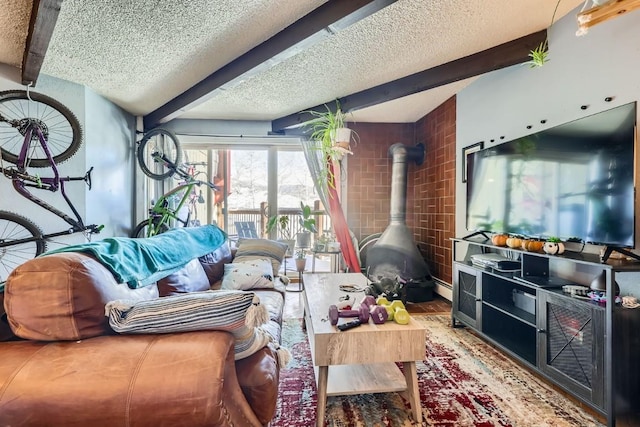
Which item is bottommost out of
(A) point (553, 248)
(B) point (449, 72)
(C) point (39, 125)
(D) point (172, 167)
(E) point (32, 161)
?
(A) point (553, 248)

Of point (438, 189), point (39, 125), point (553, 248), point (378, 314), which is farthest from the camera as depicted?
point (438, 189)

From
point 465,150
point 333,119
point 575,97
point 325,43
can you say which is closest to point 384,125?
point 333,119

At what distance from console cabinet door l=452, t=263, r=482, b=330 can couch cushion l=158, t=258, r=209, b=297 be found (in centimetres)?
213

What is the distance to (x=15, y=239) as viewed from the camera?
2.77 m

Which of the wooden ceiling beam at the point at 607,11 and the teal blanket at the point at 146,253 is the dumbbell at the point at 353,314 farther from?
the wooden ceiling beam at the point at 607,11

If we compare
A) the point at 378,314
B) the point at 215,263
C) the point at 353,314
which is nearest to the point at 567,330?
the point at 378,314

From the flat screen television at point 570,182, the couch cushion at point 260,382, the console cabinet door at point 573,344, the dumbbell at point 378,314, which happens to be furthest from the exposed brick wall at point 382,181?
the couch cushion at point 260,382

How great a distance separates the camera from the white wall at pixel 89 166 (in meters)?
2.85

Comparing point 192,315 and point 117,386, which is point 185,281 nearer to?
point 192,315

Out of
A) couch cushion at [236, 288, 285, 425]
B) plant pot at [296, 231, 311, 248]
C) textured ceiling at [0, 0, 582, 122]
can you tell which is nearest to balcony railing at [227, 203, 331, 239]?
plant pot at [296, 231, 311, 248]

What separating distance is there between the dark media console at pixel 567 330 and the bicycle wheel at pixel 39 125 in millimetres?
3836

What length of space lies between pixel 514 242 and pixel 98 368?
251 centimetres

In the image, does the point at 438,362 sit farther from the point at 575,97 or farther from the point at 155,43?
the point at 155,43

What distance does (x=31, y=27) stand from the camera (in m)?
1.97
